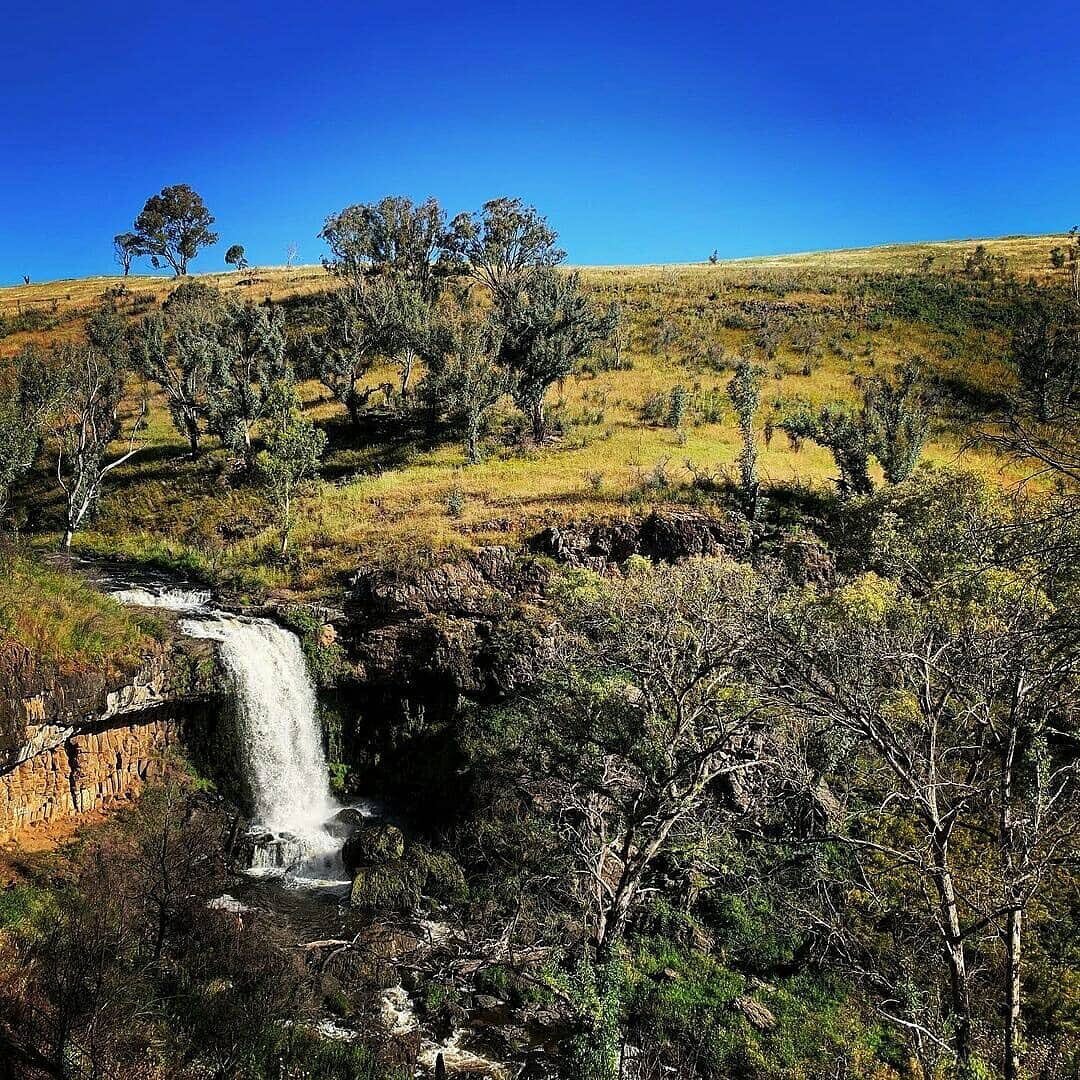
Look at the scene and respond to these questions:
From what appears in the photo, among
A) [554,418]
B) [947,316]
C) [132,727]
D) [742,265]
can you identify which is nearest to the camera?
[132,727]

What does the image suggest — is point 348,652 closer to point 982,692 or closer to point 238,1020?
point 238,1020

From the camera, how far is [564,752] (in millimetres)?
20594

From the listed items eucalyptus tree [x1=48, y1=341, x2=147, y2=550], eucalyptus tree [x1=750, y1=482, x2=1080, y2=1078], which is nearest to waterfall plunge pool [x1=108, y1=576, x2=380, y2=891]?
eucalyptus tree [x1=48, y1=341, x2=147, y2=550]

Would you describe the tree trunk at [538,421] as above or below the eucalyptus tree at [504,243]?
below

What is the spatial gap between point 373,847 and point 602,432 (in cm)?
3023

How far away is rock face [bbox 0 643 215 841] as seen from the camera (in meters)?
17.6

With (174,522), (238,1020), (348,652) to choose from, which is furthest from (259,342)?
(238,1020)

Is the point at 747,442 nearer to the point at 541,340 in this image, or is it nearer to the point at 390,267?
the point at 541,340

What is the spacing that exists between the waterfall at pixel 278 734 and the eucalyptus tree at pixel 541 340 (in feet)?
75.5

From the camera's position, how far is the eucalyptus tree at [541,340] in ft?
139

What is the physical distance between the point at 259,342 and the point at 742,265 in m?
80.6

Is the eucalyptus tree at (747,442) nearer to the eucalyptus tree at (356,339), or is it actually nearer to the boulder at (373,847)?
the boulder at (373,847)

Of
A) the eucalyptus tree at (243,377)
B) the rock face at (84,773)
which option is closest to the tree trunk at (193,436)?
the eucalyptus tree at (243,377)

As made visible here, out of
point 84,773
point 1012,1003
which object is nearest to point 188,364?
point 84,773
